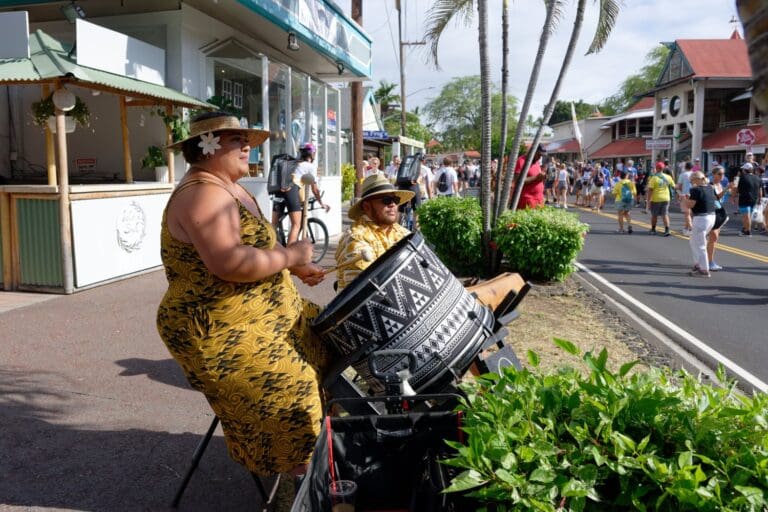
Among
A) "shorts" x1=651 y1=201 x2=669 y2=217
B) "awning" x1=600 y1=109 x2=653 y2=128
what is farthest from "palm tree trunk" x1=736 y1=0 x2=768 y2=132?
"awning" x1=600 y1=109 x2=653 y2=128

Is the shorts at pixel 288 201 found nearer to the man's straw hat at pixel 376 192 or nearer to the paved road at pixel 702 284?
the paved road at pixel 702 284

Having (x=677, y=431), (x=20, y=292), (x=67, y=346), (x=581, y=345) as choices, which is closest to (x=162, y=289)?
(x=20, y=292)

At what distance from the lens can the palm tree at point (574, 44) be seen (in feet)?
30.7

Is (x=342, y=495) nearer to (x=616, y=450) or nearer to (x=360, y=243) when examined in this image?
(x=616, y=450)

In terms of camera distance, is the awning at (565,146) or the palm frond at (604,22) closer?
the palm frond at (604,22)

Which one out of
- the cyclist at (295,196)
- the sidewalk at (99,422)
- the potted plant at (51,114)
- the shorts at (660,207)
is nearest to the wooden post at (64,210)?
the potted plant at (51,114)

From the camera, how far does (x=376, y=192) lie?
12.8ft

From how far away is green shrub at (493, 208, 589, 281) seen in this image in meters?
8.34

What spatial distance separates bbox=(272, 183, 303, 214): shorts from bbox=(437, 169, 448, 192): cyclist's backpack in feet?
22.4

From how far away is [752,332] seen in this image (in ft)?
23.6

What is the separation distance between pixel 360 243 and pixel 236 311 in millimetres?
1302

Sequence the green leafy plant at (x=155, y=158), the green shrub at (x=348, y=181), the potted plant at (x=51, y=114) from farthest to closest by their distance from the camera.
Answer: the green shrub at (x=348, y=181) → the green leafy plant at (x=155, y=158) → the potted plant at (x=51, y=114)

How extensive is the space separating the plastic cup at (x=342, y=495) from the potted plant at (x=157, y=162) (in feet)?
29.8

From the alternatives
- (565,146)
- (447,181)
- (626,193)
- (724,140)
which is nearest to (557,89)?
(447,181)
